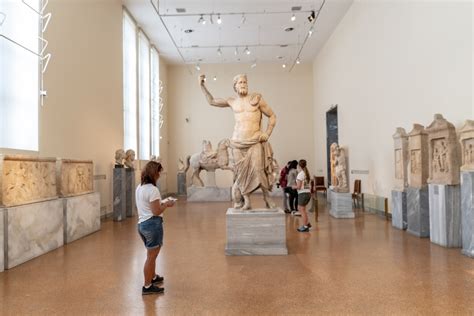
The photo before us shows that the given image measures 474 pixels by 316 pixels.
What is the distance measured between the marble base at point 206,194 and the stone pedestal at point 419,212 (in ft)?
31.7

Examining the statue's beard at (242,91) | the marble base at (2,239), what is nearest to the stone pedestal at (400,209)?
the statue's beard at (242,91)

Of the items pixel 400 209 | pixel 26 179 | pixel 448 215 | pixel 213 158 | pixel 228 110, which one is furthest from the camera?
pixel 228 110

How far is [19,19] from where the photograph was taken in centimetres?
742

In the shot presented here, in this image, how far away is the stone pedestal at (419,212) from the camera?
25.4 ft

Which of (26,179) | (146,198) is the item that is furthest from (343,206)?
(26,179)

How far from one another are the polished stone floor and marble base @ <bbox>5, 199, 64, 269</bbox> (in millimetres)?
206

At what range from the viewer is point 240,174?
22.3 feet

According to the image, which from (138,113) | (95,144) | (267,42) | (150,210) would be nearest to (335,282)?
(150,210)

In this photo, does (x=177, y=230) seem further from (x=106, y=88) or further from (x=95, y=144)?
(x=106, y=88)

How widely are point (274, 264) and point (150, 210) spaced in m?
2.35

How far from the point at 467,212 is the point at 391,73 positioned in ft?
18.0

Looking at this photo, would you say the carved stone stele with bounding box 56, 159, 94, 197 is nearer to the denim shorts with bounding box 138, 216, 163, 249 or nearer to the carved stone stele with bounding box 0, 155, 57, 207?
the carved stone stele with bounding box 0, 155, 57, 207

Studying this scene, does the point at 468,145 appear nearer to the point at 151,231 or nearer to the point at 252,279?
the point at 252,279

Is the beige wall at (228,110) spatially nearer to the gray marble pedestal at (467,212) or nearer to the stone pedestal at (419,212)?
the stone pedestal at (419,212)
